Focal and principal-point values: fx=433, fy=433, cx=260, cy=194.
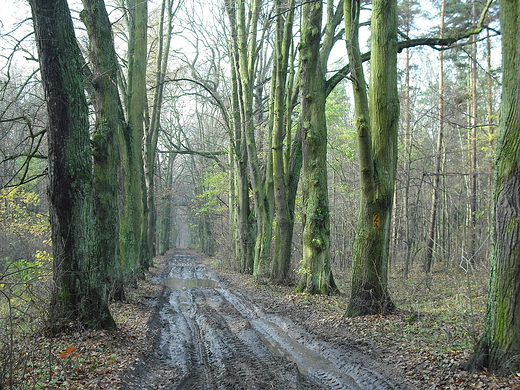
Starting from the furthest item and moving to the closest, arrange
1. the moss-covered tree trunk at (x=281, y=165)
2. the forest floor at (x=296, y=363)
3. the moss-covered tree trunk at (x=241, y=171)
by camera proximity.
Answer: the moss-covered tree trunk at (x=241, y=171), the moss-covered tree trunk at (x=281, y=165), the forest floor at (x=296, y=363)

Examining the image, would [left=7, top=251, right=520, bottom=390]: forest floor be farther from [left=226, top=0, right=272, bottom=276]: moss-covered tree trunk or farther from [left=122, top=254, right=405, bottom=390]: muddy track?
[left=226, top=0, right=272, bottom=276]: moss-covered tree trunk

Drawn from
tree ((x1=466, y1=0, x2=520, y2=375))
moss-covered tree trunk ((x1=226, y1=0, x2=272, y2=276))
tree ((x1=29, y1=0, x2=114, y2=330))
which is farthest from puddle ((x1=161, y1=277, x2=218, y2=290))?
tree ((x1=466, y1=0, x2=520, y2=375))

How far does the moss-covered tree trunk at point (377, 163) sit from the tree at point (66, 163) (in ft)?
17.2

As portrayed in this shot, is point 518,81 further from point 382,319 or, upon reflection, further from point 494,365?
point 382,319

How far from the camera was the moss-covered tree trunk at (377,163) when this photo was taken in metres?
8.88

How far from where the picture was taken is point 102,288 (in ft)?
25.0

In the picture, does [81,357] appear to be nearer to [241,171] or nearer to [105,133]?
[105,133]

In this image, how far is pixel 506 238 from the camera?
16.7 ft

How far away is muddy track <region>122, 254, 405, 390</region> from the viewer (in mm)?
5664

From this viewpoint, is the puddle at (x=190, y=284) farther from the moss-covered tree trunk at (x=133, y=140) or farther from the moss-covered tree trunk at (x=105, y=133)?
the moss-covered tree trunk at (x=105, y=133)

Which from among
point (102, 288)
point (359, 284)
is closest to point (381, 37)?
point (359, 284)

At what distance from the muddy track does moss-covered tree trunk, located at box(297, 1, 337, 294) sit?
2724 mm

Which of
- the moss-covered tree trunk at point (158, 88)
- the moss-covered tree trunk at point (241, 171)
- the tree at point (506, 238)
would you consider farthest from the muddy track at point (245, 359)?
the moss-covered tree trunk at point (158, 88)

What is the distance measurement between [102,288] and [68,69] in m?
3.74
